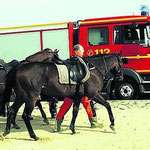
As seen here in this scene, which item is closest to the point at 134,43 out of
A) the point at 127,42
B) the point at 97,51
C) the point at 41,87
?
the point at 127,42

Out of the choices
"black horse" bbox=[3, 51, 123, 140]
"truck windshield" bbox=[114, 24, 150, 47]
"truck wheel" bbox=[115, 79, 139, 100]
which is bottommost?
"truck wheel" bbox=[115, 79, 139, 100]

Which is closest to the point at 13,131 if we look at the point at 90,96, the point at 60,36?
the point at 90,96

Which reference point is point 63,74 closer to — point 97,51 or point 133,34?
point 97,51

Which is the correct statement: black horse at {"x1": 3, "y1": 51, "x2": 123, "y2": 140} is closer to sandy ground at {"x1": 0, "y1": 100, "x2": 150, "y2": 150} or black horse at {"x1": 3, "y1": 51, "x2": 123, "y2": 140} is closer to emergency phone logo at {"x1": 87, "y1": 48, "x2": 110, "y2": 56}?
sandy ground at {"x1": 0, "y1": 100, "x2": 150, "y2": 150}

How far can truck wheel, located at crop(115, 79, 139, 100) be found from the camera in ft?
41.8

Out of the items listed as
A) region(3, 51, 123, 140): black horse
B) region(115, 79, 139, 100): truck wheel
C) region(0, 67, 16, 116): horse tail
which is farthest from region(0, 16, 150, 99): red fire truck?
region(0, 67, 16, 116): horse tail

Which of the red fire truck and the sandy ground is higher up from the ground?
the red fire truck

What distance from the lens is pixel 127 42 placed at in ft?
40.4

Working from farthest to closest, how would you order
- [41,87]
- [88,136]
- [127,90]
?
[127,90], [88,136], [41,87]

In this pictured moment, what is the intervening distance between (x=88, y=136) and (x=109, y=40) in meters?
5.91

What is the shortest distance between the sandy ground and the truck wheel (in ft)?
10.2

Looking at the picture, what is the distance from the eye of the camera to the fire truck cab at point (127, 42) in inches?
480

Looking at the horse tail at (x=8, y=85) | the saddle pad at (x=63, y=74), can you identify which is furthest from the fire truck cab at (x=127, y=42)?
the horse tail at (x=8, y=85)

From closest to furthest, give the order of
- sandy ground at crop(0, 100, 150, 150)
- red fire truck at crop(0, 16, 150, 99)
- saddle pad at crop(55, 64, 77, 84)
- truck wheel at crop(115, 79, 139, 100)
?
sandy ground at crop(0, 100, 150, 150)
saddle pad at crop(55, 64, 77, 84)
red fire truck at crop(0, 16, 150, 99)
truck wheel at crop(115, 79, 139, 100)
